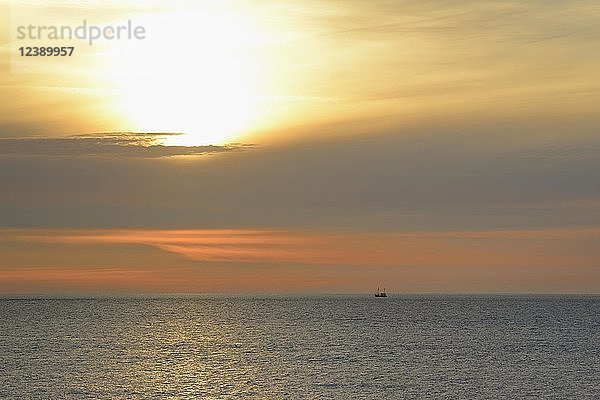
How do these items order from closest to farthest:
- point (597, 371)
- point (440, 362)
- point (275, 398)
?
point (275, 398) → point (597, 371) → point (440, 362)

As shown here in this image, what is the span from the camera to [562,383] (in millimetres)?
95875

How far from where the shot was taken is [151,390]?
292 ft

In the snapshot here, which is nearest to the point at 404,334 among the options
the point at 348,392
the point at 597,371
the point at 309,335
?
the point at 309,335

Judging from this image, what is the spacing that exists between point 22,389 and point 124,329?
106797 mm

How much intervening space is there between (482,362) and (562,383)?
22.9 m

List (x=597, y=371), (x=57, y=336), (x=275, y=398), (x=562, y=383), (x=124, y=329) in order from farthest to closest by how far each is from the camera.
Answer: (x=124, y=329) < (x=57, y=336) < (x=597, y=371) < (x=562, y=383) < (x=275, y=398)

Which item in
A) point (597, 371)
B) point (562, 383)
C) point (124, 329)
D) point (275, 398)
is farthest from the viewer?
point (124, 329)

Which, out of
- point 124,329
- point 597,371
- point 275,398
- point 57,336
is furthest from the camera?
point 124,329

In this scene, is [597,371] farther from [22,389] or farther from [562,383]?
[22,389]

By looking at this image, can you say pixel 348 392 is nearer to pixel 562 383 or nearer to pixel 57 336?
pixel 562 383

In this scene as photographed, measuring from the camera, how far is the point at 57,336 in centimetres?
16850

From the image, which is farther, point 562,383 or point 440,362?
point 440,362

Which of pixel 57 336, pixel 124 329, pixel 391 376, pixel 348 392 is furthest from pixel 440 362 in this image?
pixel 124 329

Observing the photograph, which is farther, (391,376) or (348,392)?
(391,376)
